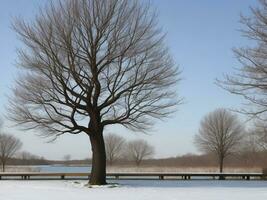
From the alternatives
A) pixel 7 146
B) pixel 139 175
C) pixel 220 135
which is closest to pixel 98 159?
pixel 139 175

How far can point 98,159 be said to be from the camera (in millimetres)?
24578

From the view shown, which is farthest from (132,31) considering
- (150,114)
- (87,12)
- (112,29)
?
(150,114)

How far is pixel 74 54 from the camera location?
23641mm

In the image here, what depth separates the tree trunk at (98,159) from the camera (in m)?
24.3

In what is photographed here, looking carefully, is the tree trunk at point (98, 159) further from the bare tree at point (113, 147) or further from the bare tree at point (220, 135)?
the bare tree at point (113, 147)

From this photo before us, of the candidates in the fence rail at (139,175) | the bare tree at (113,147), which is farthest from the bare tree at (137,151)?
the fence rail at (139,175)

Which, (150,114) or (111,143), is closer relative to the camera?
(150,114)

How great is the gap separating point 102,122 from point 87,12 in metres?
5.83

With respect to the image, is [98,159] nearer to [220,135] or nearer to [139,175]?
[139,175]

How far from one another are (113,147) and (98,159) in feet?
184

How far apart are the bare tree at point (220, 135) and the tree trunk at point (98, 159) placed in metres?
26.8

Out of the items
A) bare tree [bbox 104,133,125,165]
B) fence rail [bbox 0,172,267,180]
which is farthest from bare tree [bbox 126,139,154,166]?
fence rail [bbox 0,172,267,180]

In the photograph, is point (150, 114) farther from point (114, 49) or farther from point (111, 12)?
point (111, 12)

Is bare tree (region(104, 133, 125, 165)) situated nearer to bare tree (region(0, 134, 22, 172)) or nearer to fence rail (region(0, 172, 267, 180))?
bare tree (region(0, 134, 22, 172))
